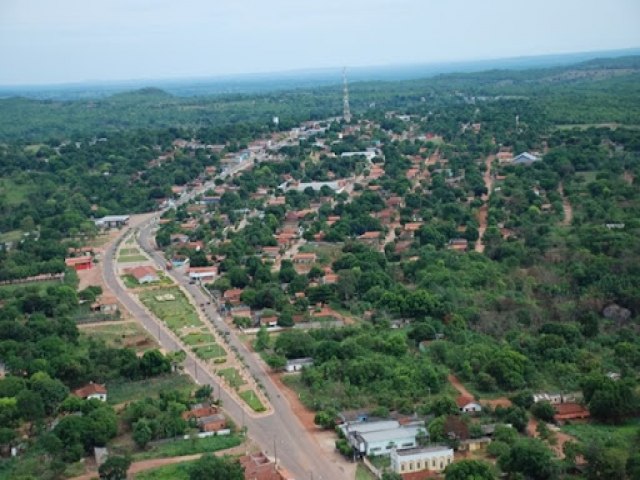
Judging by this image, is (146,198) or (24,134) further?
(24,134)

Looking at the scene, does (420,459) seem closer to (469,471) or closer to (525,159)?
(469,471)

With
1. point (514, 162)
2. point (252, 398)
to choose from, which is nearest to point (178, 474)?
point (252, 398)

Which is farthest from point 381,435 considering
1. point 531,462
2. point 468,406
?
point 531,462

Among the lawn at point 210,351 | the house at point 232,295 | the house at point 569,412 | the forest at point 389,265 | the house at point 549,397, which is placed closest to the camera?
the house at point 569,412

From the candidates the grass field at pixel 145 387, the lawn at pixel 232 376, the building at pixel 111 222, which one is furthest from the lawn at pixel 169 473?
the building at pixel 111 222

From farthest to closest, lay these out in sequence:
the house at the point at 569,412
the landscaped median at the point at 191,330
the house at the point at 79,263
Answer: the house at the point at 79,263 → the landscaped median at the point at 191,330 → the house at the point at 569,412

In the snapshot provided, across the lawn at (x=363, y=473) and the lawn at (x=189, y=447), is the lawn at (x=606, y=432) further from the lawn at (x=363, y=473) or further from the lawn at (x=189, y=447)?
the lawn at (x=189, y=447)

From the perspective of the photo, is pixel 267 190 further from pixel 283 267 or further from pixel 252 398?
pixel 252 398
